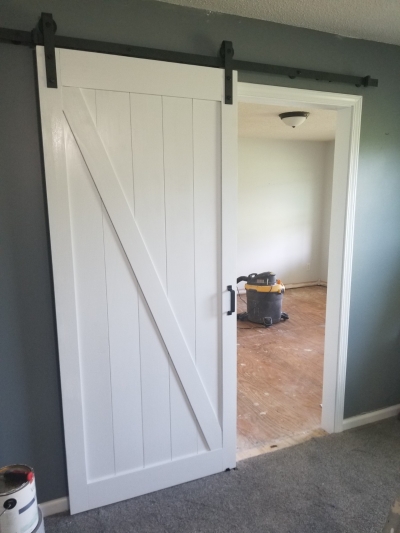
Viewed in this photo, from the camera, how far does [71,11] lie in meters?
1.68

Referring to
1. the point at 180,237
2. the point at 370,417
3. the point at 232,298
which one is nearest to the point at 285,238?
the point at 370,417

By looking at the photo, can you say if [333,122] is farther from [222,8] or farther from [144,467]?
[144,467]

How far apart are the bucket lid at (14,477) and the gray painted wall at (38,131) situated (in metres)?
0.22

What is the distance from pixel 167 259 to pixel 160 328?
37 cm

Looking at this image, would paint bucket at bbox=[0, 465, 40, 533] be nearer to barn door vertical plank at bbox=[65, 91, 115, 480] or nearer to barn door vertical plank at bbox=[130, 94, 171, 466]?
barn door vertical plank at bbox=[65, 91, 115, 480]

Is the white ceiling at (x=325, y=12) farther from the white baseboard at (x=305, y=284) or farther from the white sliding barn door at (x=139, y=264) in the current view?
the white baseboard at (x=305, y=284)

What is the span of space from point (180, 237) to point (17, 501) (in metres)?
1.35

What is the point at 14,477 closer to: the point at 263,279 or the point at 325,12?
the point at 325,12

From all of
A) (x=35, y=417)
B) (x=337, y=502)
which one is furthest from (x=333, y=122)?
(x=35, y=417)

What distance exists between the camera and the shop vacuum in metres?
4.86

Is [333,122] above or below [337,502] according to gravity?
above

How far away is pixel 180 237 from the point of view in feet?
6.57

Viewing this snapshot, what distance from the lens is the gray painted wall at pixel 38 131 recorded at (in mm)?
1677

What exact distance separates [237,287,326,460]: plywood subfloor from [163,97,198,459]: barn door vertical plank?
0.56m
